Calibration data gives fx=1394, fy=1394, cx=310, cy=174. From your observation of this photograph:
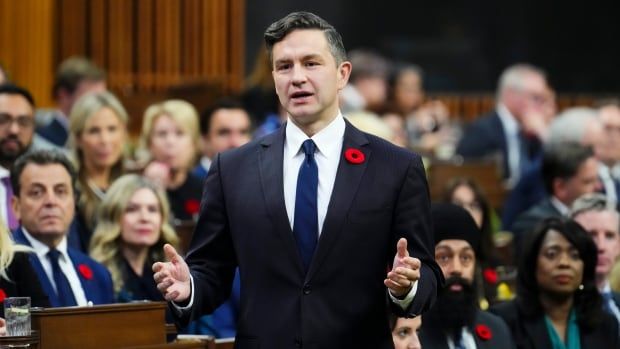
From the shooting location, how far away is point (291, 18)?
4047 mm

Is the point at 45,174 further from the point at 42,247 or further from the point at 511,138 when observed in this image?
the point at 511,138

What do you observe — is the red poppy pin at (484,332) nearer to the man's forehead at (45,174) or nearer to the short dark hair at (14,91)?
the man's forehead at (45,174)

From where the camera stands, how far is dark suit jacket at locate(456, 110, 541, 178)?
10602 mm

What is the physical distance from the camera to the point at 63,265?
18.0 ft

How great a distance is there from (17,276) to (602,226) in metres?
3.03

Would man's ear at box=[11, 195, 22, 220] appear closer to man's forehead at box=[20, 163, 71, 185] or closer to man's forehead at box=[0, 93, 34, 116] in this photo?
man's forehead at box=[20, 163, 71, 185]

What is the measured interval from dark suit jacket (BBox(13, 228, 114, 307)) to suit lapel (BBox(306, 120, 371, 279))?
1.73 m

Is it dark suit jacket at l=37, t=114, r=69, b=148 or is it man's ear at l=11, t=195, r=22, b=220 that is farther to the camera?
dark suit jacket at l=37, t=114, r=69, b=148

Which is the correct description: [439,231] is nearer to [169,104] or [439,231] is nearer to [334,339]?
[334,339]

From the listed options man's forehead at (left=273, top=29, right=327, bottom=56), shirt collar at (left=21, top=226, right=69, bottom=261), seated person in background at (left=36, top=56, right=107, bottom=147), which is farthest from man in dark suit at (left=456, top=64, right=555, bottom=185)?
man's forehead at (left=273, top=29, right=327, bottom=56)

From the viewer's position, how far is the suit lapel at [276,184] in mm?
3959

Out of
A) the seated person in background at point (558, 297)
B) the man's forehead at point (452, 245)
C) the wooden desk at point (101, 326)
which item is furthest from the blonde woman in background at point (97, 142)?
the wooden desk at point (101, 326)

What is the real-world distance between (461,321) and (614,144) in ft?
15.1

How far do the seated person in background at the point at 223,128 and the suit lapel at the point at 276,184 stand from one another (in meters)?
3.98
